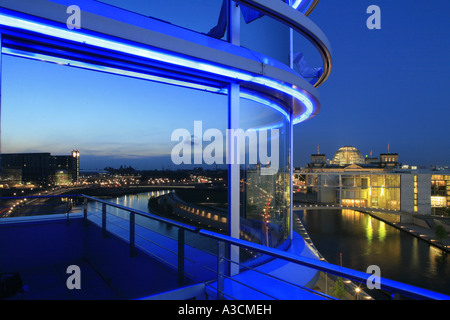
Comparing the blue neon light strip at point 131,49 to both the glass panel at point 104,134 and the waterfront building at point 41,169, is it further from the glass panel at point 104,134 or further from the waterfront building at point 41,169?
the waterfront building at point 41,169

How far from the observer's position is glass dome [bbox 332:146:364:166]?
5612cm

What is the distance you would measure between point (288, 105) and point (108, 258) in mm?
3622

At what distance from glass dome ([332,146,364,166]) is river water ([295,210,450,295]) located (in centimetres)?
3098

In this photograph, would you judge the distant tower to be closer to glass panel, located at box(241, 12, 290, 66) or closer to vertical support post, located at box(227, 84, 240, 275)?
vertical support post, located at box(227, 84, 240, 275)

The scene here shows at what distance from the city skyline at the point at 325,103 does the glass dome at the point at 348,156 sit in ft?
13.4

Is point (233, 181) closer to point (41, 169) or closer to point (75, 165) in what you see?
point (41, 169)

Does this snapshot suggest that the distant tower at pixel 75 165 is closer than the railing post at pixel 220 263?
No

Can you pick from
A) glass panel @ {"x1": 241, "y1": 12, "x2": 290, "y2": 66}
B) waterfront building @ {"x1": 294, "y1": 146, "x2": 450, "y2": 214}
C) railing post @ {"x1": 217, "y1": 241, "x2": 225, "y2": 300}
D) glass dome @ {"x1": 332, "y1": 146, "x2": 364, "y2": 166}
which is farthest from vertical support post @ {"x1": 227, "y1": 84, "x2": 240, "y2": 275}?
A: glass dome @ {"x1": 332, "y1": 146, "x2": 364, "y2": 166}

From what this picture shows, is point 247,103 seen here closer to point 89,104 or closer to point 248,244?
point 248,244

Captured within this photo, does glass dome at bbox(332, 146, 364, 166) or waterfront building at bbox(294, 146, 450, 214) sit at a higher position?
glass dome at bbox(332, 146, 364, 166)

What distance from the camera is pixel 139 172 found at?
5930 millimetres

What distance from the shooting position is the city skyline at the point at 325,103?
3.44 metres

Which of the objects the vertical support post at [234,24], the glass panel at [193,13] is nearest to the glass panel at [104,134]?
the vertical support post at [234,24]

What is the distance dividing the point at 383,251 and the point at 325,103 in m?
27.9
